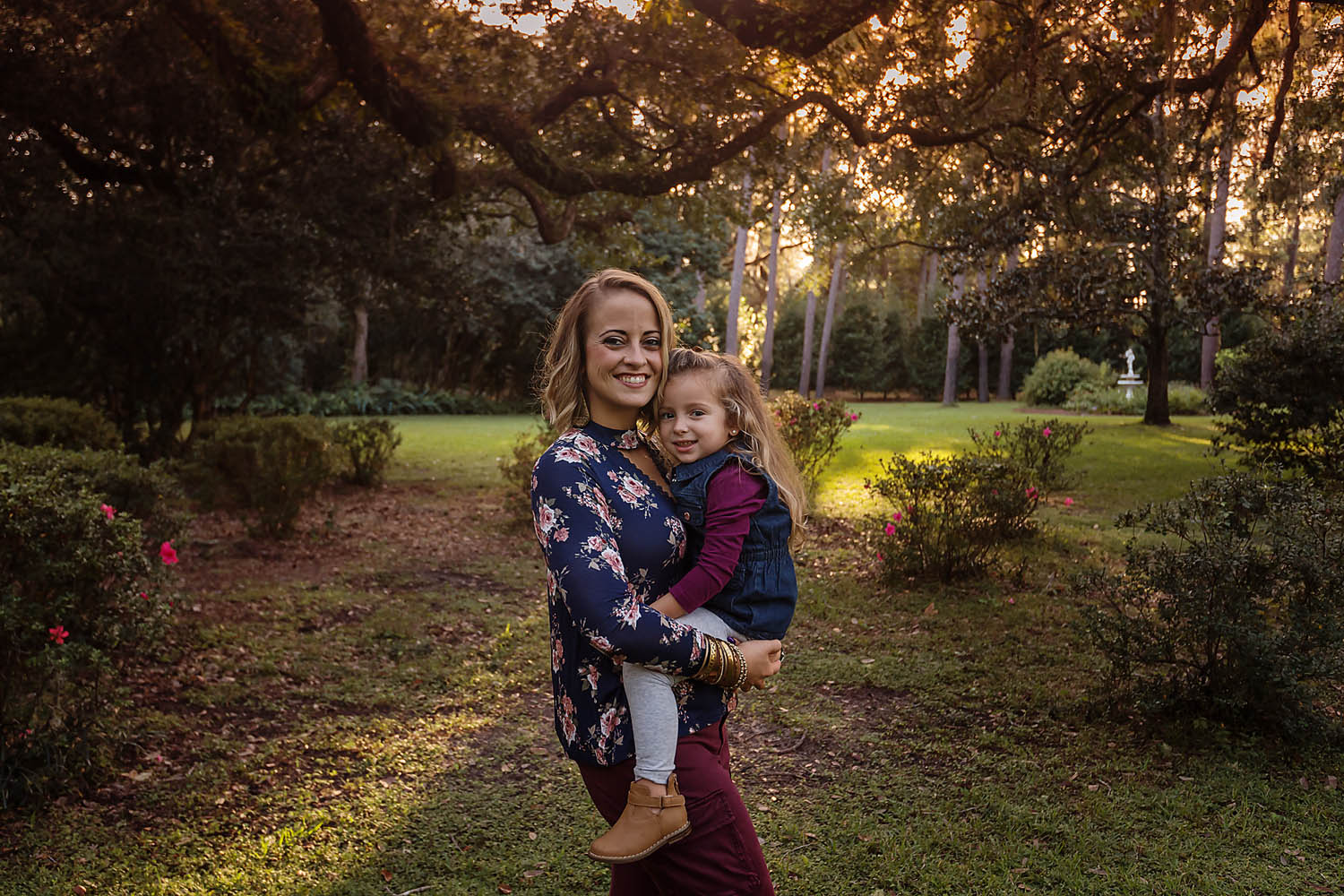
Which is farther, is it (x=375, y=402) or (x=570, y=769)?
(x=375, y=402)

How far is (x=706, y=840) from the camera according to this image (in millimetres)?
1801

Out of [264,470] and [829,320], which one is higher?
[829,320]

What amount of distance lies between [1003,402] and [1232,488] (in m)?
30.7

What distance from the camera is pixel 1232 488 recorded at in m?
4.75

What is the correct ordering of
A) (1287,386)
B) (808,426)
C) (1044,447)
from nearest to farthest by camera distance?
(808,426)
(1044,447)
(1287,386)

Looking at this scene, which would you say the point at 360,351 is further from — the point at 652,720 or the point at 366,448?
the point at 652,720

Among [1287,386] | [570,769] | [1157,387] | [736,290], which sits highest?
[736,290]

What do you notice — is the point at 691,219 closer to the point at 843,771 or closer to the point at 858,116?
the point at 858,116

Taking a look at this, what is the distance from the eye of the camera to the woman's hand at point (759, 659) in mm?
1888

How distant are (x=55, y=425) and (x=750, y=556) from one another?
33.8 ft

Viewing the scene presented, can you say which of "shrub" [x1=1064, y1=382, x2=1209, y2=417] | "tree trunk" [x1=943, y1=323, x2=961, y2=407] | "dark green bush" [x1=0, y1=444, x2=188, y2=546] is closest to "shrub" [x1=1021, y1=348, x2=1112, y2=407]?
"shrub" [x1=1064, y1=382, x2=1209, y2=417]

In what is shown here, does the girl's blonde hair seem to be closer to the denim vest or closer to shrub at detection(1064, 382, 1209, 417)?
the denim vest

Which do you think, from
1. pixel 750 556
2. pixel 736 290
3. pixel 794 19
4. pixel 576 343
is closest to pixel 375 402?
pixel 736 290

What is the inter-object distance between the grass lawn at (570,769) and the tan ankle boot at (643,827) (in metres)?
2.05
